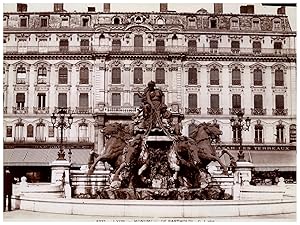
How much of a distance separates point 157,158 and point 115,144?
1542mm

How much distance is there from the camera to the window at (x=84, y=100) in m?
38.2

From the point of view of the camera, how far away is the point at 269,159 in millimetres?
35031

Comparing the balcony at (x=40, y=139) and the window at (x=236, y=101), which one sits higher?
the window at (x=236, y=101)

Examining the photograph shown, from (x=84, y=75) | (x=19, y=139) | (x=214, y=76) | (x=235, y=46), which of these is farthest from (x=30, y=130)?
(x=235, y=46)

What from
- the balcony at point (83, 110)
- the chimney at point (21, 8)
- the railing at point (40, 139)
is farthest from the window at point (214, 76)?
the chimney at point (21, 8)

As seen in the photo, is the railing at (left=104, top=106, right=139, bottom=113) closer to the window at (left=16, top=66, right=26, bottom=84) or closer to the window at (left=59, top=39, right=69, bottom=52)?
the window at (left=59, top=39, right=69, bottom=52)

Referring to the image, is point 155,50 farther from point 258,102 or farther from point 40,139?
point 40,139

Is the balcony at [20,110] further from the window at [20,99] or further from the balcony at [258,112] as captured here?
the balcony at [258,112]

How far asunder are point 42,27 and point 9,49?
8.24 feet

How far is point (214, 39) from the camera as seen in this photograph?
38.6 metres

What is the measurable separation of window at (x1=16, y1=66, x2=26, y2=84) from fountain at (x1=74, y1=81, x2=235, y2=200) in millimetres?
18459

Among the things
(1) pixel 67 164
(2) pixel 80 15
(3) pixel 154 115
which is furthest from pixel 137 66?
(3) pixel 154 115

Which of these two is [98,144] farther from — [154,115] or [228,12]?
[154,115]

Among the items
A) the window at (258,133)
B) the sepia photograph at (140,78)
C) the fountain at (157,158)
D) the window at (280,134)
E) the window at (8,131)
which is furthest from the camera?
the window at (258,133)
